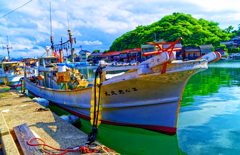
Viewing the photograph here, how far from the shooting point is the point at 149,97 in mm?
5395

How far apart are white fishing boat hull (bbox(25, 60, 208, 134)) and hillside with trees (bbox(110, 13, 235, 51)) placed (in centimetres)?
5312

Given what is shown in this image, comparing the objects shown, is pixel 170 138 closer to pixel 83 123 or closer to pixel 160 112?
pixel 160 112

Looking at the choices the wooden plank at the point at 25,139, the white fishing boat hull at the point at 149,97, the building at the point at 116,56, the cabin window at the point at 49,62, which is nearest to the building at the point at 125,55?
the building at the point at 116,56

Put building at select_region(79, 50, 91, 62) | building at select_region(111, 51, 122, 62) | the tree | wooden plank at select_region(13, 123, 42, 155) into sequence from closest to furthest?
wooden plank at select_region(13, 123, 42, 155)
building at select_region(111, 51, 122, 62)
the tree
building at select_region(79, 50, 91, 62)

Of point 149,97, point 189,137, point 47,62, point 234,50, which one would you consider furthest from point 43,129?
point 234,50

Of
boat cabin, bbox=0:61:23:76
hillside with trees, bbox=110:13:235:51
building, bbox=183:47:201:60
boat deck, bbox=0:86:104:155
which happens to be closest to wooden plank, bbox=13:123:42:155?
boat deck, bbox=0:86:104:155

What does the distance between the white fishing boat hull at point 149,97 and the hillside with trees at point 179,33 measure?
53.1 metres

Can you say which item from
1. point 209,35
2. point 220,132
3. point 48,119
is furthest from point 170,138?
point 209,35

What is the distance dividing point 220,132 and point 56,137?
5.48 m

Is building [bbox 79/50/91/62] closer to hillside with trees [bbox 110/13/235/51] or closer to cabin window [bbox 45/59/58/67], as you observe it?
hillside with trees [bbox 110/13/235/51]

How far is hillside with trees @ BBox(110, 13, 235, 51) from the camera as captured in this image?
56.2 meters

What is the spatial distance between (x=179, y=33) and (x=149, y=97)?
56.2 meters

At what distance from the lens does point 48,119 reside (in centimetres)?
583

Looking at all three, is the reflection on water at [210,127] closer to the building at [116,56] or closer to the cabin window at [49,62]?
the cabin window at [49,62]
